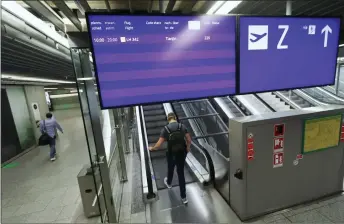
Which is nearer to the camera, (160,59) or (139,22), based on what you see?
(139,22)

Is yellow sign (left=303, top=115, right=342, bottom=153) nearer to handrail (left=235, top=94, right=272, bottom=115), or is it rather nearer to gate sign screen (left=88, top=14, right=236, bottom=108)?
gate sign screen (left=88, top=14, right=236, bottom=108)

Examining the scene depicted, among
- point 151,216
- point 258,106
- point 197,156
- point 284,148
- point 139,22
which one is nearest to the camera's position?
point 139,22

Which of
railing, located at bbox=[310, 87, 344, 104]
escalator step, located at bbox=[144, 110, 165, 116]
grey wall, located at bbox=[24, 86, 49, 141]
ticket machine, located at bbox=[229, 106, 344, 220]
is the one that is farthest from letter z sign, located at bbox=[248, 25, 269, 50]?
grey wall, located at bbox=[24, 86, 49, 141]

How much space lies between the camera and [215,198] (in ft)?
11.0

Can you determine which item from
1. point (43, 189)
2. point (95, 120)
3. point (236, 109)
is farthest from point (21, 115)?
point (236, 109)

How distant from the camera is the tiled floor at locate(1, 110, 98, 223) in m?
3.48

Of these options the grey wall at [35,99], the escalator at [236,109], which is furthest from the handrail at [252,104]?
the grey wall at [35,99]

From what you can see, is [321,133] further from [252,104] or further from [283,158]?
[252,104]

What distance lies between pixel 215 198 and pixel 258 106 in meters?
4.04

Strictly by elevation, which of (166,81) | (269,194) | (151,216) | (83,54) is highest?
(83,54)

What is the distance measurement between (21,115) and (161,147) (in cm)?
666

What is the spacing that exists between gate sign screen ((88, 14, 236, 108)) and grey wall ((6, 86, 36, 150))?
7.86 metres

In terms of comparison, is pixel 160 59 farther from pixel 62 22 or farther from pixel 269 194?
pixel 269 194

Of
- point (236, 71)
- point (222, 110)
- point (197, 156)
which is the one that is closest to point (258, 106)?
point (222, 110)
